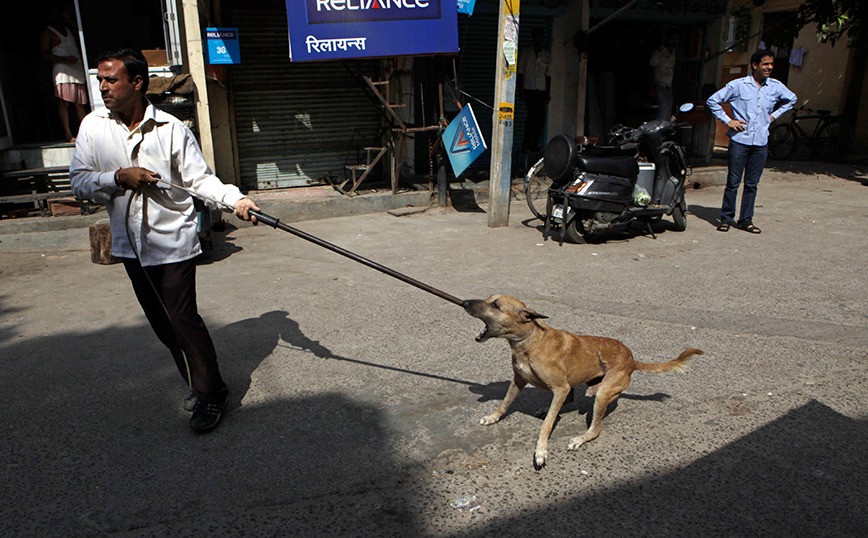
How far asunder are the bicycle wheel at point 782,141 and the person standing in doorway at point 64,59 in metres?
15.2

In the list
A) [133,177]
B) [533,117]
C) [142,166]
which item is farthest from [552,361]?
[533,117]

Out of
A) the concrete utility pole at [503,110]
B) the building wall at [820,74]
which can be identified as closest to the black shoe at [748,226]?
the concrete utility pole at [503,110]

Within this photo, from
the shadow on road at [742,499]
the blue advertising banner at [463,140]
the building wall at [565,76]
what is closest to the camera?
the shadow on road at [742,499]

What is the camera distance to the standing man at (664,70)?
1129cm

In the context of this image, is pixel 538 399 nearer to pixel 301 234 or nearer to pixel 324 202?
pixel 301 234

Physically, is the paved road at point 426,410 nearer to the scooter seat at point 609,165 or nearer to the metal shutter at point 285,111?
the scooter seat at point 609,165

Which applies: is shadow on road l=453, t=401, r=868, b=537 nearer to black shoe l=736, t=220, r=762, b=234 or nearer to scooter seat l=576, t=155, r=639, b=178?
scooter seat l=576, t=155, r=639, b=178

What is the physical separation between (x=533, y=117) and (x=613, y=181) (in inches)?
174

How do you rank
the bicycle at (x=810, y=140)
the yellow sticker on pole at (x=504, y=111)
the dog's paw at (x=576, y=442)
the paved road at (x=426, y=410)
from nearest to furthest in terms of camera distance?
1. the paved road at (x=426, y=410)
2. the dog's paw at (x=576, y=442)
3. the yellow sticker on pole at (x=504, y=111)
4. the bicycle at (x=810, y=140)

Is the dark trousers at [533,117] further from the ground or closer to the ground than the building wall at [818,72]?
closer to the ground

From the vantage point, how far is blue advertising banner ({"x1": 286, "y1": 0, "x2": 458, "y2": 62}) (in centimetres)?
747

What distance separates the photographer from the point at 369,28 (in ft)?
25.1

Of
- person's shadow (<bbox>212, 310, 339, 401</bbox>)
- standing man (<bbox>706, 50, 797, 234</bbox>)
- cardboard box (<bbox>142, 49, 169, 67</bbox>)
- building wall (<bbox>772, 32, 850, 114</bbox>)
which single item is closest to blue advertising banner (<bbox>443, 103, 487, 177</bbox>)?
standing man (<bbox>706, 50, 797, 234</bbox>)

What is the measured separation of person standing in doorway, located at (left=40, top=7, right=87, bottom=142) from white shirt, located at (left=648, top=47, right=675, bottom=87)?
33.0ft
